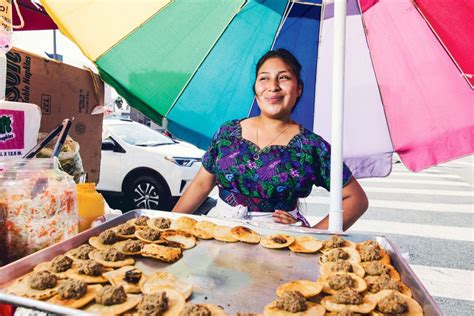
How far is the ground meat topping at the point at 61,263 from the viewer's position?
116 centimetres

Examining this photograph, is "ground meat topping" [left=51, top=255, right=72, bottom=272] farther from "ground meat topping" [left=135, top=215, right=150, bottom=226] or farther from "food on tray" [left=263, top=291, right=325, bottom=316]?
"food on tray" [left=263, top=291, right=325, bottom=316]

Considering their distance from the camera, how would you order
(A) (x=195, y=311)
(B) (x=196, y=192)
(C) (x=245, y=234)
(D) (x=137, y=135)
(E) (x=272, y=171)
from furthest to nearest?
(D) (x=137, y=135)
(B) (x=196, y=192)
(E) (x=272, y=171)
(C) (x=245, y=234)
(A) (x=195, y=311)

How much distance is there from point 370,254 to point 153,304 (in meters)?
0.84

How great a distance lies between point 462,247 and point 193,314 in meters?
5.32

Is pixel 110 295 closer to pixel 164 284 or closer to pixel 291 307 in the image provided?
pixel 164 284

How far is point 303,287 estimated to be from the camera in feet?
3.81

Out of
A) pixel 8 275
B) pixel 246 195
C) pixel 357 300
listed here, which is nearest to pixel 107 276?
pixel 8 275

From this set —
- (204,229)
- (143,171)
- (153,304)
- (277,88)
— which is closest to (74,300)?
(153,304)

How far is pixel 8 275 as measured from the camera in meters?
1.08

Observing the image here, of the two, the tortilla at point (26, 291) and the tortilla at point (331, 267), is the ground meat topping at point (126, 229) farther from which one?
the tortilla at point (331, 267)

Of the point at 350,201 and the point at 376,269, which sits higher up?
the point at 350,201

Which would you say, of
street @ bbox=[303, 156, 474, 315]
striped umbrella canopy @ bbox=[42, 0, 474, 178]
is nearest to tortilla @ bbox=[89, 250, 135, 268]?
striped umbrella canopy @ bbox=[42, 0, 474, 178]

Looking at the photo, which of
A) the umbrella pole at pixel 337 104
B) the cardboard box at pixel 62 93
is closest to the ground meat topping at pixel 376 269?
the umbrella pole at pixel 337 104

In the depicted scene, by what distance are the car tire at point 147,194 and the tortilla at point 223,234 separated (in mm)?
4801
